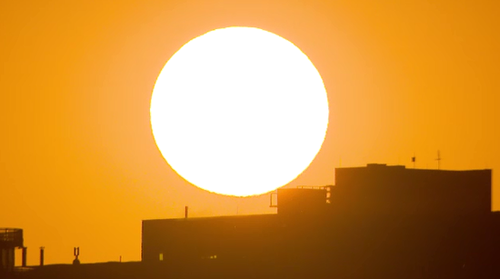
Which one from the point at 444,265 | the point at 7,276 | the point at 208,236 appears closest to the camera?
the point at 7,276

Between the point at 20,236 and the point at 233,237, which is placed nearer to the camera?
the point at 20,236

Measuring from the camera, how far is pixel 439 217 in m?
85.8

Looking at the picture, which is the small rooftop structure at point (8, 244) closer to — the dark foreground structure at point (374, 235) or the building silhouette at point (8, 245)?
the building silhouette at point (8, 245)

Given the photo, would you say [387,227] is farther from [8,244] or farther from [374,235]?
[8,244]

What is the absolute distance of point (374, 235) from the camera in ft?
279

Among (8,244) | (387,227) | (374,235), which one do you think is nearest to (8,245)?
(8,244)

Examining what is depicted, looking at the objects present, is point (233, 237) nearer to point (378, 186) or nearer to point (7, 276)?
point (378, 186)

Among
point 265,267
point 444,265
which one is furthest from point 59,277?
point 444,265

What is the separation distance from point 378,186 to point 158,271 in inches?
640

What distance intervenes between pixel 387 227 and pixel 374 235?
41.3 inches

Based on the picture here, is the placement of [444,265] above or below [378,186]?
below

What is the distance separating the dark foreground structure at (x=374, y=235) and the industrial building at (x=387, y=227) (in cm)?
7

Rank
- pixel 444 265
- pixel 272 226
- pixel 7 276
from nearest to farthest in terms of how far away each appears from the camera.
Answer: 1. pixel 7 276
2. pixel 444 265
3. pixel 272 226

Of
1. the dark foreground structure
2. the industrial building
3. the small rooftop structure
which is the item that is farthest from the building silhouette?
the industrial building
